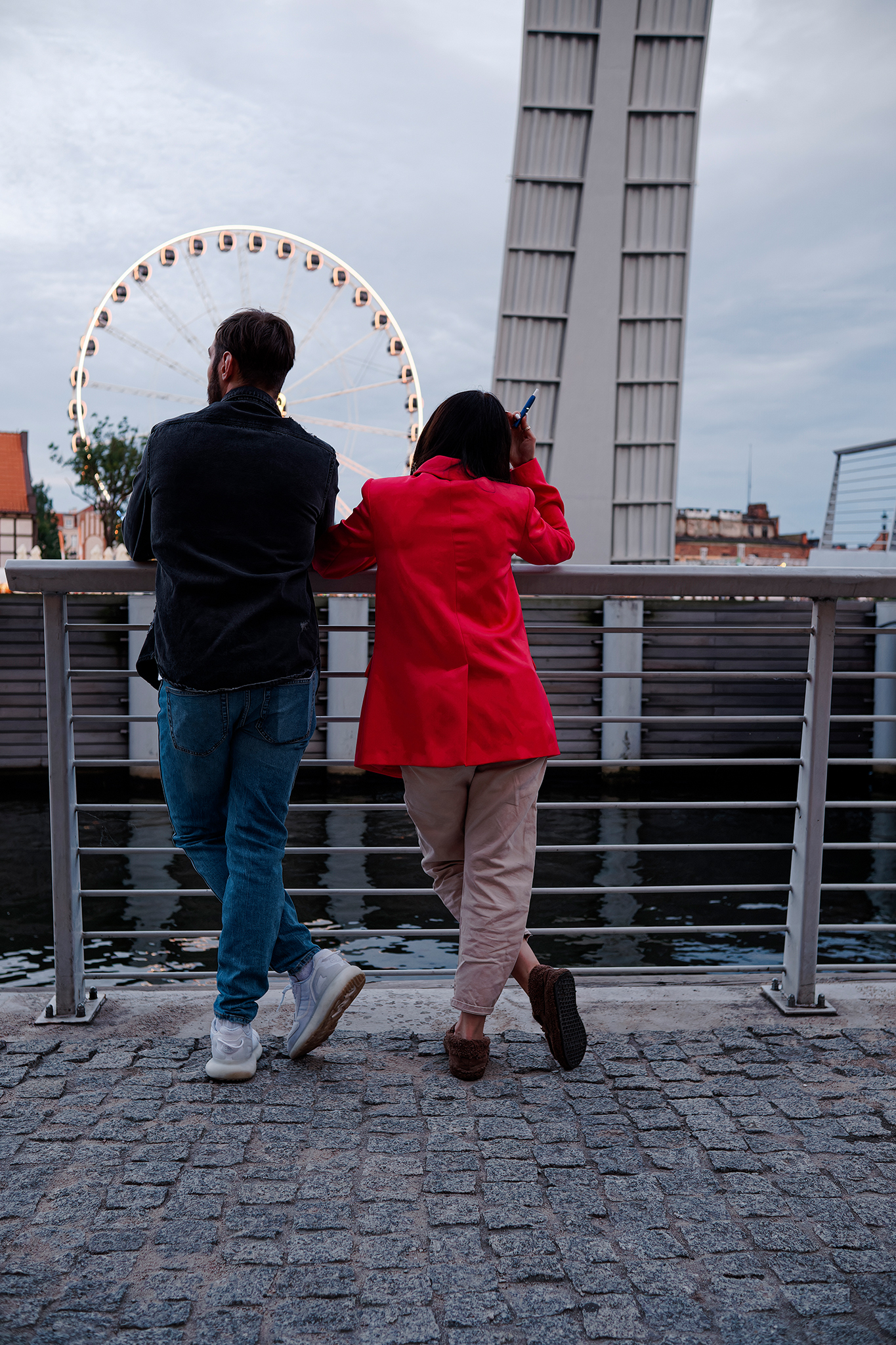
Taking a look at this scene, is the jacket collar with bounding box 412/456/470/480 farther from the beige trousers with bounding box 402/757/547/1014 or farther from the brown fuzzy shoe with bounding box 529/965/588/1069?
the brown fuzzy shoe with bounding box 529/965/588/1069

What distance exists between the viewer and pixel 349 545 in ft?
7.23

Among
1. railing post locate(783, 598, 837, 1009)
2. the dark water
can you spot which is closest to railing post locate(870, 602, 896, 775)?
the dark water

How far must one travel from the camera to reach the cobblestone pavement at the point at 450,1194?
1.36m

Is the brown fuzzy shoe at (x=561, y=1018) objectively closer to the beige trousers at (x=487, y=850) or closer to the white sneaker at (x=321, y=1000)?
the beige trousers at (x=487, y=850)

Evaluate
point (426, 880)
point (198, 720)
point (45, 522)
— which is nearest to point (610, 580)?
point (198, 720)

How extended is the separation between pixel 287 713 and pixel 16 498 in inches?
1841

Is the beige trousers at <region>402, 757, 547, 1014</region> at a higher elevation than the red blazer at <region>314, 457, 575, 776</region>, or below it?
below

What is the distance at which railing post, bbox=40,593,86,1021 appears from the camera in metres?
2.42

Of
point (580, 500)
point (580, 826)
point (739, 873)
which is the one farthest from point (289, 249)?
point (739, 873)

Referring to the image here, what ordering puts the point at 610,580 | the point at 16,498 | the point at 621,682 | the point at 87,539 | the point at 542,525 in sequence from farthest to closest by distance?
1. the point at 16,498
2. the point at 87,539
3. the point at 621,682
4. the point at 610,580
5. the point at 542,525

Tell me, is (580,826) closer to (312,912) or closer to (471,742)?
(312,912)

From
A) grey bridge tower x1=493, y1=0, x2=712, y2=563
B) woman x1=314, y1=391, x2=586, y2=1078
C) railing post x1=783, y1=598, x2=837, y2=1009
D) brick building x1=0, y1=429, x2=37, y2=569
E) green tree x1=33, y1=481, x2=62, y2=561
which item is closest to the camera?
woman x1=314, y1=391, x2=586, y2=1078

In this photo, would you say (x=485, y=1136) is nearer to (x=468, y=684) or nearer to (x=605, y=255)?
(x=468, y=684)

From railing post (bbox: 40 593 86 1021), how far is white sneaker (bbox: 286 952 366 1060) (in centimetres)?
56
